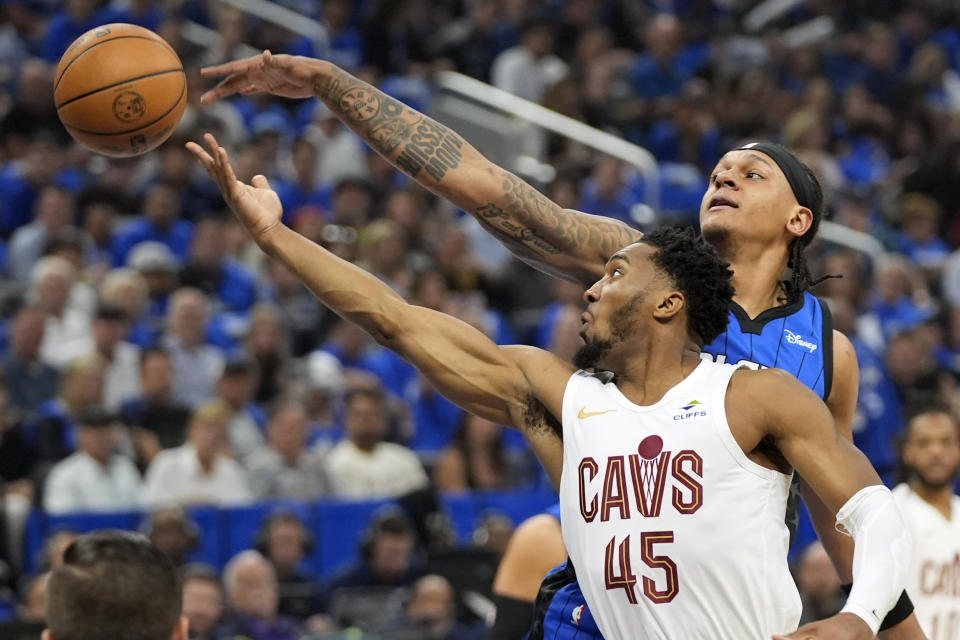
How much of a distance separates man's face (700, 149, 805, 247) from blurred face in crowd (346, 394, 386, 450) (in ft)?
16.0

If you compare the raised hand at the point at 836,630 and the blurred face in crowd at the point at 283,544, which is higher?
the blurred face in crowd at the point at 283,544

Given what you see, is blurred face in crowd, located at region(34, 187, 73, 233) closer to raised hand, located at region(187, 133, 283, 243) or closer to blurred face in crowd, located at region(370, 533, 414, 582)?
blurred face in crowd, located at region(370, 533, 414, 582)

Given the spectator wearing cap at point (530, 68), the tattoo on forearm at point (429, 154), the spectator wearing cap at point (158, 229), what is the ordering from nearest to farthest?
the tattoo on forearm at point (429, 154), the spectator wearing cap at point (158, 229), the spectator wearing cap at point (530, 68)

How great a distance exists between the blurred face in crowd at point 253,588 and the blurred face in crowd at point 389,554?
2.44 ft

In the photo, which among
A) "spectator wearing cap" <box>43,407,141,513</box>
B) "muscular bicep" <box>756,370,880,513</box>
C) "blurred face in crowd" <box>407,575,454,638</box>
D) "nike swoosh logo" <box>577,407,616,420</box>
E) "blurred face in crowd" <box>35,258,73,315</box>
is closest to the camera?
"muscular bicep" <box>756,370,880,513</box>

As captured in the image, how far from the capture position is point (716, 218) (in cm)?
430

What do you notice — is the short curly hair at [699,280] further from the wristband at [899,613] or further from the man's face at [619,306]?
the wristband at [899,613]

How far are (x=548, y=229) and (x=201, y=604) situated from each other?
351 centimetres

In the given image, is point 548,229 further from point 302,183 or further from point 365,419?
point 302,183

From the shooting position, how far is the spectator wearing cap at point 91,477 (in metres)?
8.40

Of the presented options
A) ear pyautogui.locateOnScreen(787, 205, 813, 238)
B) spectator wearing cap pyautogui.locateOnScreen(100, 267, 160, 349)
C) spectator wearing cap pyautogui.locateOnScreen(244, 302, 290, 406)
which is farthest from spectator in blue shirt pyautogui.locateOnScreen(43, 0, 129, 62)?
ear pyautogui.locateOnScreen(787, 205, 813, 238)

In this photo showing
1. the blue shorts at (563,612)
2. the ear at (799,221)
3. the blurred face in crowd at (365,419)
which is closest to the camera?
the blue shorts at (563,612)

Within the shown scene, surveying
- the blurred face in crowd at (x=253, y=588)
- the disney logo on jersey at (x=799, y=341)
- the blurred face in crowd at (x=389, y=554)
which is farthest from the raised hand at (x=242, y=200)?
Answer: the blurred face in crowd at (x=389, y=554)

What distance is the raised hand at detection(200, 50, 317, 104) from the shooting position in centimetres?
446
